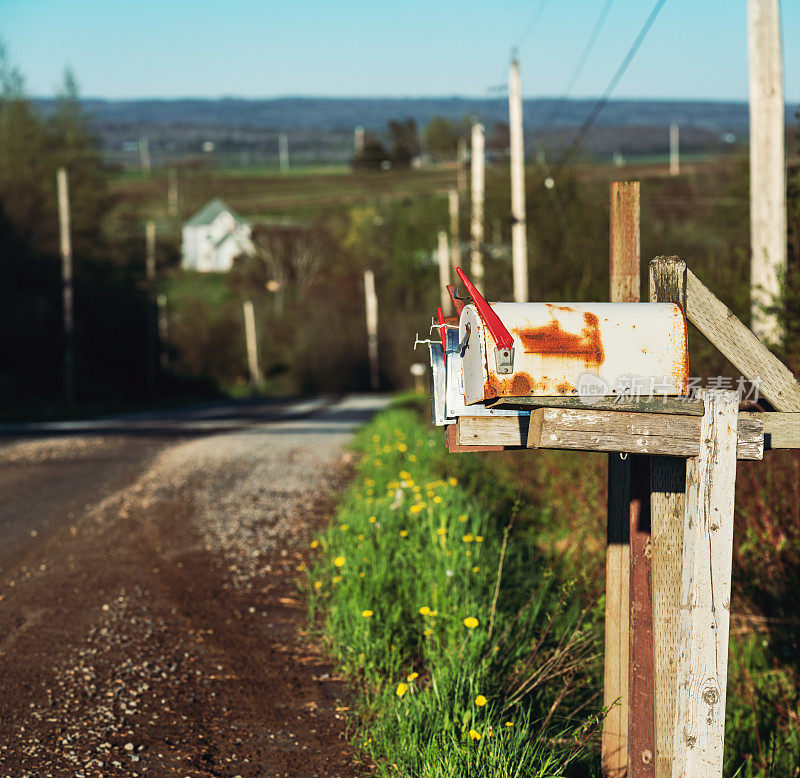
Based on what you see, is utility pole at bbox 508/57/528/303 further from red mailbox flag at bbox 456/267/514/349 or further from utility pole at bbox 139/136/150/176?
utility pole at bbox 139/136/150/176

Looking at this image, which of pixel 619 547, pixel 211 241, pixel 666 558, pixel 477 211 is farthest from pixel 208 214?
pixel 666 558

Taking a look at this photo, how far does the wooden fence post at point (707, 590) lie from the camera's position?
260cm

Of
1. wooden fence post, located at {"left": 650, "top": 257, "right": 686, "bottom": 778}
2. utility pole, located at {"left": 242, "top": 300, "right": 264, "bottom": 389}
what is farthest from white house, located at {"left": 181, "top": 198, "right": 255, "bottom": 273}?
wooden fence post, located at {"left": 650, "top": 257, "right": 686, "bottom": 778}

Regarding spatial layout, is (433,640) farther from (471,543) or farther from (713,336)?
(713,336)

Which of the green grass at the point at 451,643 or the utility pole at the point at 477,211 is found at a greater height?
the utility pole at the point at 477,211

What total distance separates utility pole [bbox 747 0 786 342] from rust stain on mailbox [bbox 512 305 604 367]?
5.84 meters

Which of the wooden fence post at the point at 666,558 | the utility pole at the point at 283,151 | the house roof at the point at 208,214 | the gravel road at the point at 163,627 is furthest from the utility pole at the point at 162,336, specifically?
the utility pole at the point at 283,151

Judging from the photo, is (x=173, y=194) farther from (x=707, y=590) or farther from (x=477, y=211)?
(x=707, y=590)

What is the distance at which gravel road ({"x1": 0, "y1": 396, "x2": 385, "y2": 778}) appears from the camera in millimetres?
4117

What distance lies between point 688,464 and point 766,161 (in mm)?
6244

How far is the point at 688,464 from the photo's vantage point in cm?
267

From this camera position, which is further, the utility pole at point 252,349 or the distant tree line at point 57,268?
the utility pole at point 252,349

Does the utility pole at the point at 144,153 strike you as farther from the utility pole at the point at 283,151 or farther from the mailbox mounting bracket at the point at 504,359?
the mailbox mounting bracket at the point at 504,359

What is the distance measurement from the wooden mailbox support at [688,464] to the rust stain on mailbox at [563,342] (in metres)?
0.13
